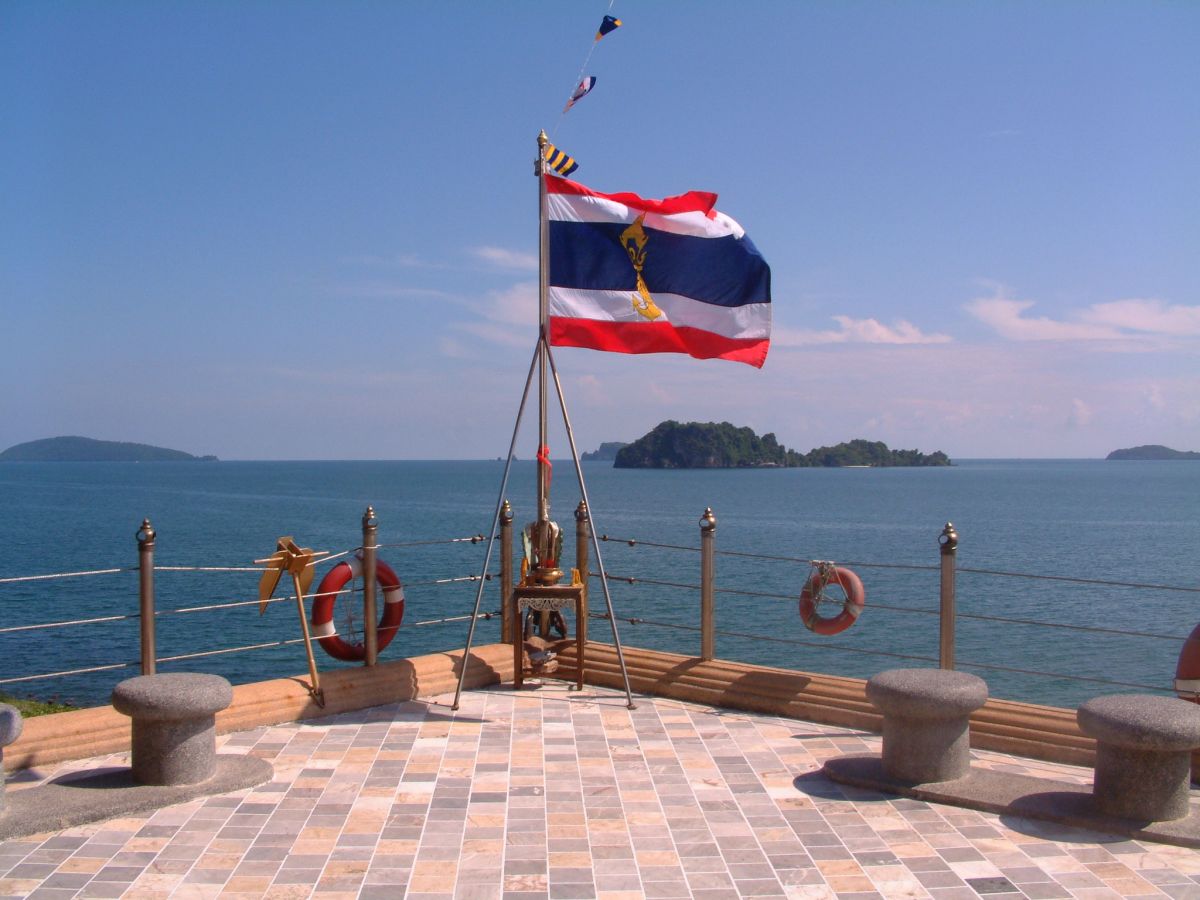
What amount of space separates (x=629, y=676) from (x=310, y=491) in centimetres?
10682

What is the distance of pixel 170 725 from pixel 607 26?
5.90 m

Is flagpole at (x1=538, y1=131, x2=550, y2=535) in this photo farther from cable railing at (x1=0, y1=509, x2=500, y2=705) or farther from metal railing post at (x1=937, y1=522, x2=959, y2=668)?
metal railing post at (x1=937, y1=522, x2=959, y2=668)

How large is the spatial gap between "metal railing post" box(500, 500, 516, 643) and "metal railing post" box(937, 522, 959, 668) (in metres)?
3.51

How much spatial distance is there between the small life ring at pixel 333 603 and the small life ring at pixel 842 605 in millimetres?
3137

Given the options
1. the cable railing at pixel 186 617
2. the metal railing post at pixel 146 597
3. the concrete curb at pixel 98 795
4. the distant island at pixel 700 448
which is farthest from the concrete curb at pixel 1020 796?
the distant island at pixel 700 448

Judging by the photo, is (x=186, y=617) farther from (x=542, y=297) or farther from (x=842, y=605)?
(x=842, y=605)

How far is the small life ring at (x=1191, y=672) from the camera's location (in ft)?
21.3

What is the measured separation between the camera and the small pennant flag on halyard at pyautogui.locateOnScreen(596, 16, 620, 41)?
813cm

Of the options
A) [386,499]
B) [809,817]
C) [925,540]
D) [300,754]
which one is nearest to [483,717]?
[300,754]

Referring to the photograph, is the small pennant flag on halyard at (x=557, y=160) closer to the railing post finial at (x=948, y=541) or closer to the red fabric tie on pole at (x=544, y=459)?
the red fabric tie on pole at (x=544, y=459)

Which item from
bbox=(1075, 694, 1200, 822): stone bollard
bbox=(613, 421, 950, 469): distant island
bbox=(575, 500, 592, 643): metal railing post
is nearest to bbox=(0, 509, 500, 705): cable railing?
bbox=(575, 500, 592, 643): metal railing post

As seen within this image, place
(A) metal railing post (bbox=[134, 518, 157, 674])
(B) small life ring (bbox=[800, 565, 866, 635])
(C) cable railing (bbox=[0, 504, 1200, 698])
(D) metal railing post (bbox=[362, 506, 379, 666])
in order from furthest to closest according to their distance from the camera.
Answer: (D) metal railing post (bbox=[362, 506, 379, 666]) → (B) small life ring (bbox=[800, 565, 866, 635]) → (C) cable railing (bbox=[0, 504, 1200, 698]) → (A) metal railing post (bbox=[134, 518, 157, 674])

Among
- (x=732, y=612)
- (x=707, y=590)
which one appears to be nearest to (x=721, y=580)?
(x=732, y=612)

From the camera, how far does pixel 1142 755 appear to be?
5246 millimetres
